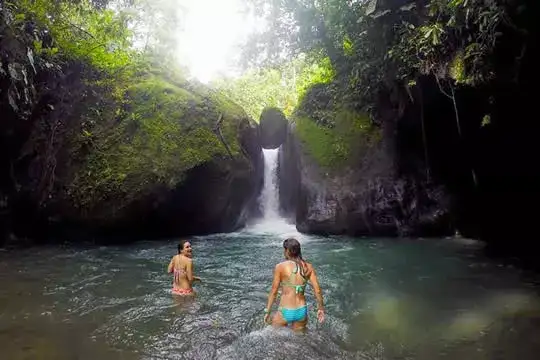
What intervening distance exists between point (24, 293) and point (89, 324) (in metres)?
1.96

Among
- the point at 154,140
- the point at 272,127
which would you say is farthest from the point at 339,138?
the point at 154,140

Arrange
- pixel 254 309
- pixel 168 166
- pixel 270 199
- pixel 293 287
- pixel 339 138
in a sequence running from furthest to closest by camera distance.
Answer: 1. pixel 270 199
2. pixel 339 138
3. pixel 168 166
4. pixel 254 309
5. pixel 293 287

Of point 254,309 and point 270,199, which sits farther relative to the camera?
point 270,199

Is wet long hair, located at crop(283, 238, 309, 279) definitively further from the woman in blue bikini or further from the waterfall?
the waterfall

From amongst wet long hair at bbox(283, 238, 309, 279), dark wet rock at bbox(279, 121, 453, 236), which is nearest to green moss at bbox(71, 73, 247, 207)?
dark wet rock at bbox(279, 121, 453, 236)

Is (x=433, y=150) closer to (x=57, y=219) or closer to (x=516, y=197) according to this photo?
(x=516, y=197)

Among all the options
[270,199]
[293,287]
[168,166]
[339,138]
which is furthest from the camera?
[270,199]

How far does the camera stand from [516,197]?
1018 cm

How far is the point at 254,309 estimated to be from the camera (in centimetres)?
591

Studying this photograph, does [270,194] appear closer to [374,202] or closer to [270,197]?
[270,197]

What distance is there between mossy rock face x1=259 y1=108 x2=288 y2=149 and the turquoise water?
7552 millimetres

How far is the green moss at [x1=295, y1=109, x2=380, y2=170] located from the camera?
1297cm

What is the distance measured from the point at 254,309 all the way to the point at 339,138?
839cm

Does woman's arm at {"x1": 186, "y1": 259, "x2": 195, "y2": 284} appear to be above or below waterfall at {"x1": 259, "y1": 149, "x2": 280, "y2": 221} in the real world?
below
